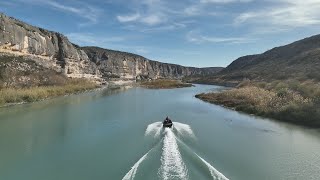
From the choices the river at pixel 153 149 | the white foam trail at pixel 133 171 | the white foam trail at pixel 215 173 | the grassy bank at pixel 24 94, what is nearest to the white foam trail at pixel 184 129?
the river at pixel 153 149

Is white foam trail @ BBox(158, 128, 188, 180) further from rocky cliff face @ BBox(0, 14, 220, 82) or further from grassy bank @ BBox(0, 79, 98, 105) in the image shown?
rocky cliff face @ BBox(0, 14, 220, 82)

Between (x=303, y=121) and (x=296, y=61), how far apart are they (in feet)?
311

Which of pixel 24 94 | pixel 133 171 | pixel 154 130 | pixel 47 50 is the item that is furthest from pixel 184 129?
pixel 47 50

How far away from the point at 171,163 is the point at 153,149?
12.1 ft

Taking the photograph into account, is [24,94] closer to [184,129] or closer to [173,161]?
[184,129]

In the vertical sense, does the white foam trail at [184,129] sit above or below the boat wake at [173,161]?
below

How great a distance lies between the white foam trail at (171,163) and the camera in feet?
53.9

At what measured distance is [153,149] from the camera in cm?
2195

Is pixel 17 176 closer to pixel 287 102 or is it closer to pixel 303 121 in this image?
pixel 303 121

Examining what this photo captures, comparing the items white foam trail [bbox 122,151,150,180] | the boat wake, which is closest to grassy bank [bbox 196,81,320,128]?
the boat wake

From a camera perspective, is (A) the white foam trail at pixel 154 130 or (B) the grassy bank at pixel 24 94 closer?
(A) the white foam trail at pixel 154 130

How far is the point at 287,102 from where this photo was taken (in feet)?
127

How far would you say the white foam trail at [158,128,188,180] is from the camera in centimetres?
1642

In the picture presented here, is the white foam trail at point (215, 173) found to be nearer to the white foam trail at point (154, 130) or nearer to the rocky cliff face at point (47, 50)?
the white foam trail at point (154, 130)
